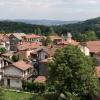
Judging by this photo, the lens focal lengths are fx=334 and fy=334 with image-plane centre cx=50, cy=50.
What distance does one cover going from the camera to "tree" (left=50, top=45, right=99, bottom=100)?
31.3 m

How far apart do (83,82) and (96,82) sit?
55.4 inches

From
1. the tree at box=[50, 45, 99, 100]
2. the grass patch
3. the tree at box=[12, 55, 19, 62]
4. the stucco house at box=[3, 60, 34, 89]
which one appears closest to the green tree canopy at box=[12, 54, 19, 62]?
the tree at box=[12, 55, 19, 62]

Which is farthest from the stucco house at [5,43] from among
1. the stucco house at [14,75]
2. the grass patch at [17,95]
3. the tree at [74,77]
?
the tree at [74,77]

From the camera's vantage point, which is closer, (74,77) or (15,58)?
(74,77)

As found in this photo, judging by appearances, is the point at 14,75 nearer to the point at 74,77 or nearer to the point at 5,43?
the point at 74,77

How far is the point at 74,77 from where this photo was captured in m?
31.5

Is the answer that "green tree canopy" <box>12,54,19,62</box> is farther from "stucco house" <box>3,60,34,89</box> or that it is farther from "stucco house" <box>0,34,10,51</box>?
"stucco house" <box>0,34,10,51</box>

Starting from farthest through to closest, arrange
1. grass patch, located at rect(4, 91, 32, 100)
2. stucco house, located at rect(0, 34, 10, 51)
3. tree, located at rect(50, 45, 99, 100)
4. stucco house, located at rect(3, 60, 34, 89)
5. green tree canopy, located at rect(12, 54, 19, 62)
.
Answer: stucco house, located at rect(0, 34, 10, 51) < green tree canopy, located at rect(12, 54, 19, 62) < stucco house, located at rect(3, 60, 34, 89) < grass patch, located at rect(4, 91, 32, 100) < tree, located at rect(50, 45, 99, 100)

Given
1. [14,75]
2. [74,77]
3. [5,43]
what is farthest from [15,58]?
[5,43]

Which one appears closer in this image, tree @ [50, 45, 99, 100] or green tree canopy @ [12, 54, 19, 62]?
tree @ [50, 45, 99, 100]

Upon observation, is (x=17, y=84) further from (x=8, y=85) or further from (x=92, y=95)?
(x=92, y=95)

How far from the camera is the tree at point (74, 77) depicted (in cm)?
3134

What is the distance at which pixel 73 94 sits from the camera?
3033 cm

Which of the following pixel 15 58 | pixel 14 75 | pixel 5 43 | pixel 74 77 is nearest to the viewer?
pixel 74 77
